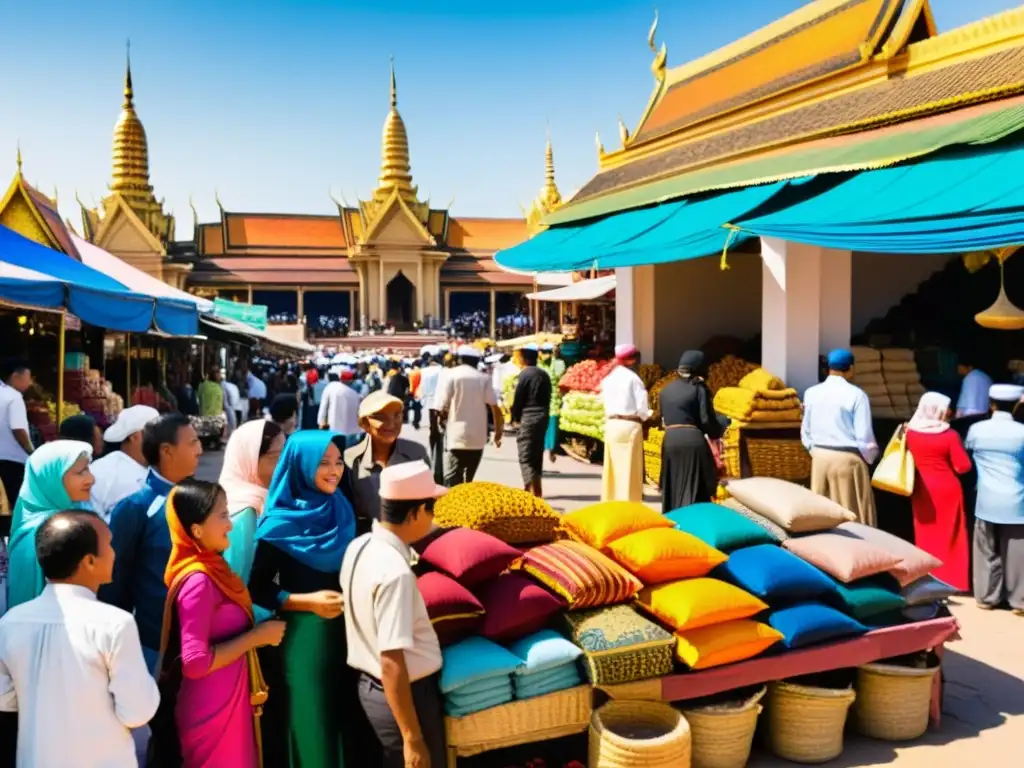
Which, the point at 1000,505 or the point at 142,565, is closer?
the point at 142,565

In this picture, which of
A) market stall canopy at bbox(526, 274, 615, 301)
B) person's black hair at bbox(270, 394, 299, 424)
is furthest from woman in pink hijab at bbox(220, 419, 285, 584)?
market stall canopy at bbox(526, 274, 615, 301)

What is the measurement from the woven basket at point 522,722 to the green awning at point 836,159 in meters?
4.88

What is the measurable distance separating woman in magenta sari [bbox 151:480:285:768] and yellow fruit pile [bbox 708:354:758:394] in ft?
21.4

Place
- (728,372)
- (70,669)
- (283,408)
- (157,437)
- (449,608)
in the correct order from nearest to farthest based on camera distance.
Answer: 1. (70,669)
2. (449,608)
3. (157,437)
4. (283,408)
5. (728,372)

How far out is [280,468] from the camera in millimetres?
3084

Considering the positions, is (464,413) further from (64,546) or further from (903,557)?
(64,546)

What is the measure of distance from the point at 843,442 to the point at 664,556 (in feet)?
8.67

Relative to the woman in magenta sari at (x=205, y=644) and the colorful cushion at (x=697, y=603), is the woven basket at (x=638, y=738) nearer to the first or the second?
the colorful cushion at (x=697, y=603)

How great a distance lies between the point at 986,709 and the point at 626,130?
32.9 ft

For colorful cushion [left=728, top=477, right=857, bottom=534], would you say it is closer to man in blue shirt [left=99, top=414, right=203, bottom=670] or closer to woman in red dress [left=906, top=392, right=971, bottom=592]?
woman in red dress [left=906, top=392, right=971, bottom=592]

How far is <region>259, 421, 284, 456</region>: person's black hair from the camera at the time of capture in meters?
3.41

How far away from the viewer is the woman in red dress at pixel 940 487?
5453mm

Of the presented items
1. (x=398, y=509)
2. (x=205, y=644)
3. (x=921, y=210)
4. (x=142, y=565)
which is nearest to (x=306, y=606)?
(x=205, y=644)

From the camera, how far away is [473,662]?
3053mm
